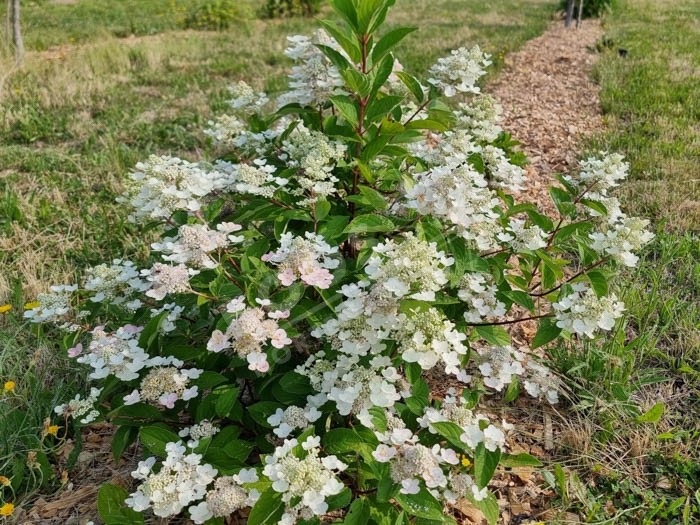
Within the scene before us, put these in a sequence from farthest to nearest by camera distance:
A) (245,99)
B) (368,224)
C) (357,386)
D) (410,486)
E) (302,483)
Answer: (245,99)
(368,224)
(357,386)
(410,486)
(302,483)

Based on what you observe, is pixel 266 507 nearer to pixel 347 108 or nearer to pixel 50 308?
pixel 50 308

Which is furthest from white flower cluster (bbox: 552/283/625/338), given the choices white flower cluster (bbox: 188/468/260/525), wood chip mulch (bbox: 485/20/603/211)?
wood chip mulch (bbox: 485/20/603/211)

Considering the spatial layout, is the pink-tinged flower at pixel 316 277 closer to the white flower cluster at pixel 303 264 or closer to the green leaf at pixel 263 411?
the white flower cluster at pixel 303 264

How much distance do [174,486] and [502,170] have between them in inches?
58.4

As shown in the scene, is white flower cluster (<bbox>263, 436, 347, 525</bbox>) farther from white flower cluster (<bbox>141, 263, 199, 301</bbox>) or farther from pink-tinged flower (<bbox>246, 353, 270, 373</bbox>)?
white flower cluster (<bbox>141, 263, 199, 301</bbox>)

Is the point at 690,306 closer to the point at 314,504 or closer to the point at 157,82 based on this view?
the point at 314,504

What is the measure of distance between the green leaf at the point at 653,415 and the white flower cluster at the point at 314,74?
1556 mm

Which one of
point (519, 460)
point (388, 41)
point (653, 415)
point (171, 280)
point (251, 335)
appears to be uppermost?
point (388, 41)

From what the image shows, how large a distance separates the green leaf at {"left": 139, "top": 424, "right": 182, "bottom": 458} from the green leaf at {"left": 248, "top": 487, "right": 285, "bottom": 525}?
360 millimetres

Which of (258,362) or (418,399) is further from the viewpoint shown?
(418,399)

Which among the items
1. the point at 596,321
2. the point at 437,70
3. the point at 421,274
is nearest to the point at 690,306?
the point at 596,321

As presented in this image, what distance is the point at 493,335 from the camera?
5.64 ft

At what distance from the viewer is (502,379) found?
173 cm

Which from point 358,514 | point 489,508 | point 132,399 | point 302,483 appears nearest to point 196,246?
point 132,399
